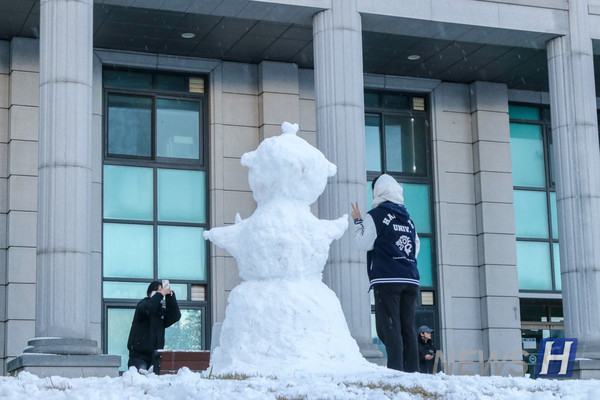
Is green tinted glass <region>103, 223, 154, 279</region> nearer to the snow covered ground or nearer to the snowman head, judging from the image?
the snowman head

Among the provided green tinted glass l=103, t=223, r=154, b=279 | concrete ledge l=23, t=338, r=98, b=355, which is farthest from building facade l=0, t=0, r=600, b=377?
concrete ledge l=23, t=338, r=98, b=355

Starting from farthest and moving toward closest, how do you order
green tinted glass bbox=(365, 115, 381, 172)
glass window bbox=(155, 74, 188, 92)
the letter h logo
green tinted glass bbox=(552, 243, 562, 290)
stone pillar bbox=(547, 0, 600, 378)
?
1. green tinted glass bbox=(552, 243, 562, 290)
2. green tinted glass bbox=(365, 115, 381, 172)
3. glass window bbox=(155, 74, 188, 92)
4. stone pillar bbox=(547, 0, 600, 378)
5. the letter h logo

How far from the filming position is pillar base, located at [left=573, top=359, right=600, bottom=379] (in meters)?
15.8

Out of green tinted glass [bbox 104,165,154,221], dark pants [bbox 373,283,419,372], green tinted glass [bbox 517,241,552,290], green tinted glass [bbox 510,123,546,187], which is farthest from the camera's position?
green tinted glass [bbox 510,123,546,187]

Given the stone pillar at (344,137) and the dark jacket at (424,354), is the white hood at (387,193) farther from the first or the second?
the stone pillar at (344,137)

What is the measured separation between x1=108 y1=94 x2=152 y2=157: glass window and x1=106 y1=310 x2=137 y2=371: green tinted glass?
9.63 ft

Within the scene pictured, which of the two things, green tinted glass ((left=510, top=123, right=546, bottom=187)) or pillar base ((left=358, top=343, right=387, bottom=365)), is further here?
green tinted glass ((left=510, top=123, right=546, bottom=187))

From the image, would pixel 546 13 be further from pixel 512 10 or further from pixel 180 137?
pixel 180 137

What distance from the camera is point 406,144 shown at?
20422 mm

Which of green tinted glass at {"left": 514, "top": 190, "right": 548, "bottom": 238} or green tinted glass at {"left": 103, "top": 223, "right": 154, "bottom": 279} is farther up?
green tinted glass at {"left": 514, "top": 190, "right": 548, "bottom": 238}

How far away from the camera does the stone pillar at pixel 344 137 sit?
14.9 meters

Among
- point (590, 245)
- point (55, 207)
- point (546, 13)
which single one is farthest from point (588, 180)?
point (55, 207)

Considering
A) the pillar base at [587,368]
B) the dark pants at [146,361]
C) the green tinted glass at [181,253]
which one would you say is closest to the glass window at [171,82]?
the green tinted glass at [181,253]

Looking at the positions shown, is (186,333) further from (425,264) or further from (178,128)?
(425,264)
